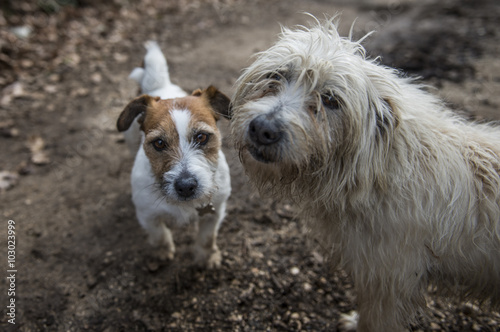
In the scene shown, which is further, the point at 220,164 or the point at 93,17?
the point at 93,17

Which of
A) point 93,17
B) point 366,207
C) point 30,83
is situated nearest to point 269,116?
point 366,207

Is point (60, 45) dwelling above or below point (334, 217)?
below

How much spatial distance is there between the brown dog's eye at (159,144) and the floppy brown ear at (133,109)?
0.37 meters

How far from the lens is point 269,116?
6.59 ft

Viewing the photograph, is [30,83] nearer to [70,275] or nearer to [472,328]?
[70,275]

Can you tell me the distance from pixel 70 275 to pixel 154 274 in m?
0.75

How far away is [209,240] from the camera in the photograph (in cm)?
328

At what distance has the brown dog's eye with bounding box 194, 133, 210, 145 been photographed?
2.63 metres

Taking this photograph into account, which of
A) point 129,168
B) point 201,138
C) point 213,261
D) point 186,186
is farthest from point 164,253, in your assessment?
point 129,168

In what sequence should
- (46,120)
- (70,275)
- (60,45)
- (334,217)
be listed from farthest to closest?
(60,45), (46,120), (70,275), (334,217)

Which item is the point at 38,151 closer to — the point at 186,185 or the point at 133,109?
the point at 133,109

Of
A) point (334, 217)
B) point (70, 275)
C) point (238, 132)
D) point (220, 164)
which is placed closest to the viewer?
point (238, 132)

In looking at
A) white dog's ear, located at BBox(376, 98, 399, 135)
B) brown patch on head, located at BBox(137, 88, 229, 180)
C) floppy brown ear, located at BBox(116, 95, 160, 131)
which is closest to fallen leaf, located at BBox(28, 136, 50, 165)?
floppy brown ear, located at BBox(116, 95, 160, 131)

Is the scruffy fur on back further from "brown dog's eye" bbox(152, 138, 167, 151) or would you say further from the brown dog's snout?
"brown dog's eye" bbox(152, 138, 167, 151)
